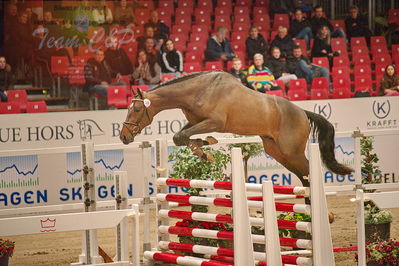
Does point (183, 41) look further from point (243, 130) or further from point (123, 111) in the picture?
point (243, 130)

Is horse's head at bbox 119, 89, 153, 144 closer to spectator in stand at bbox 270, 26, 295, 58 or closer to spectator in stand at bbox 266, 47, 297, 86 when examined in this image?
spectator in stand at bbox 266, 47, 297, 86

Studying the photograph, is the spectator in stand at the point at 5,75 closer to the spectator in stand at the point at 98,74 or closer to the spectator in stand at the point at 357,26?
the spectator in stand at the point at 98,74

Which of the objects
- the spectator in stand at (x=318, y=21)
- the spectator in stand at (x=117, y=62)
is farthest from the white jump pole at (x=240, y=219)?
the spectator in stand at (x=318, y=21)

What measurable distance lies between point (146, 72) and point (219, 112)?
5.49m

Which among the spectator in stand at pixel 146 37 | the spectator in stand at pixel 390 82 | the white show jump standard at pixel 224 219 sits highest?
the spectator in stand at pixel 146 37

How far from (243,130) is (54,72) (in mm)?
5287

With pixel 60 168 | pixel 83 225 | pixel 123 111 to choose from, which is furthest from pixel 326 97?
pixel 83 225

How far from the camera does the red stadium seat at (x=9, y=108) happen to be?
414 inches

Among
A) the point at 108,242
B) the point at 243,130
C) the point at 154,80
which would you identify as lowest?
the point at 108,242

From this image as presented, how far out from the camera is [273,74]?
41.3 feet

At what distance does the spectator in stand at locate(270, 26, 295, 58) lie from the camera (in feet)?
42.5

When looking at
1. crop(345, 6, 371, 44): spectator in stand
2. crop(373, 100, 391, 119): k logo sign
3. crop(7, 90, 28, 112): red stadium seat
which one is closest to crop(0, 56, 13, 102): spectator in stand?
crop(7, 90, 28, 112): red stadium seat

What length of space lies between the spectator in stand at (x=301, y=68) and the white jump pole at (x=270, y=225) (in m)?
7.74

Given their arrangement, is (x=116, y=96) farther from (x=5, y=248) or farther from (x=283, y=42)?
(x=5, y=248)
